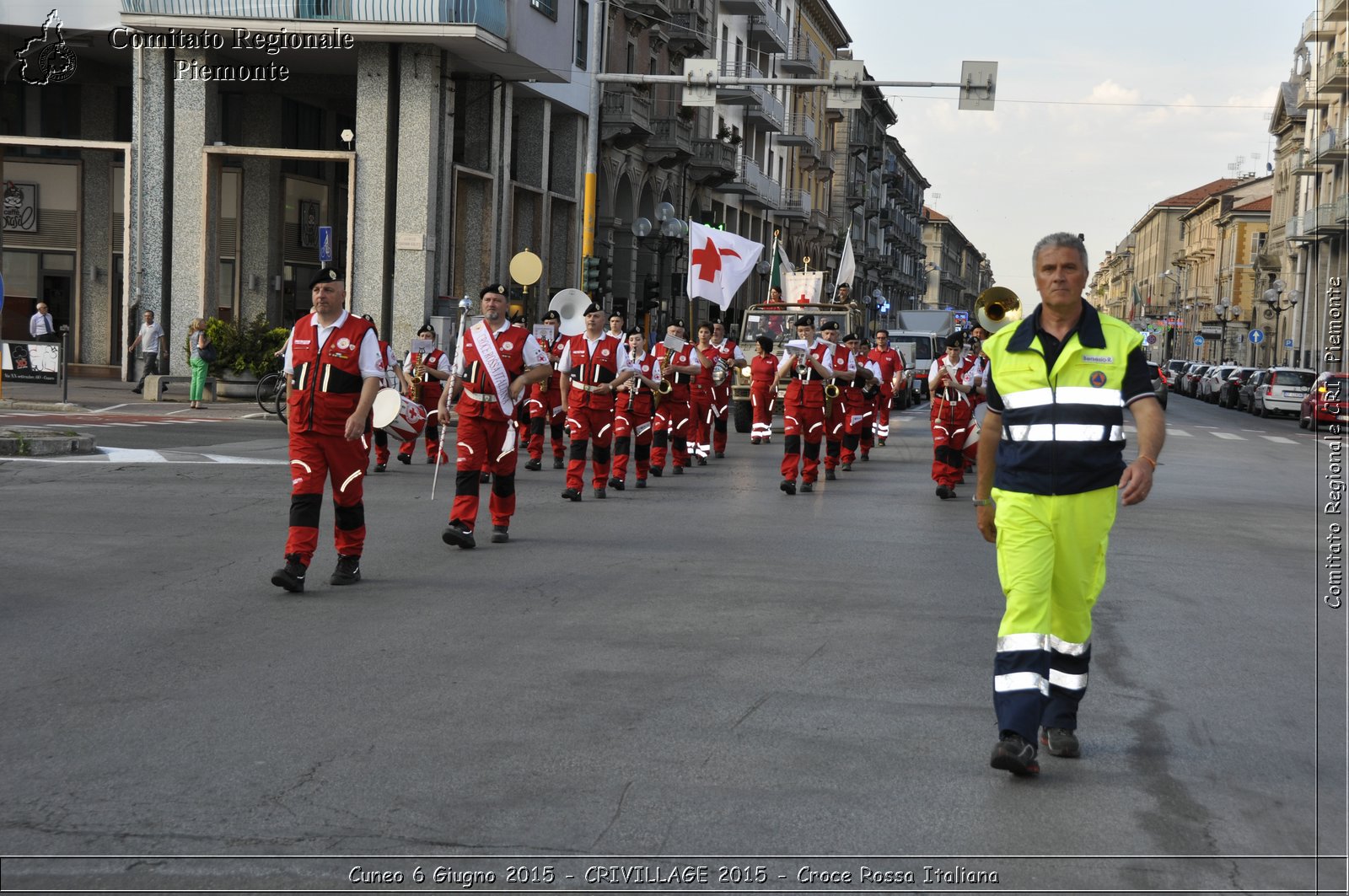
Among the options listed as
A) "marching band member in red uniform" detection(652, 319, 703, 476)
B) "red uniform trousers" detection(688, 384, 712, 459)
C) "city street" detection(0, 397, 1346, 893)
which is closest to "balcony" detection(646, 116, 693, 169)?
"red uniform trousers" detection(688, 384, 712, 459)

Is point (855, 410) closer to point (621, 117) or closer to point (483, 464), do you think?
point (483, 464)

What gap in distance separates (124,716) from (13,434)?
1263 cm

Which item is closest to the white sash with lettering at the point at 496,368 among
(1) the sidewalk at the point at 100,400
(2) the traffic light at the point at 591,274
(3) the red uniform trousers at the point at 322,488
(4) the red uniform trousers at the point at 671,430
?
(3) the red uniform trousers at the point at 322,488

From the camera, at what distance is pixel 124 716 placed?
5.90m

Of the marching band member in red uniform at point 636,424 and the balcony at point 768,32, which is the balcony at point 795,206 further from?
the marching band member in red uniform at point 636,424

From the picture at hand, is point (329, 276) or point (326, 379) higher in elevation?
point (329, 276)

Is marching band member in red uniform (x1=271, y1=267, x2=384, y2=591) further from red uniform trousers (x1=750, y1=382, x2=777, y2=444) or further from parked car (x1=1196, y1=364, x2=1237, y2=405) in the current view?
parked car (x1=1196, y1=364, x2=1237, y2=405)

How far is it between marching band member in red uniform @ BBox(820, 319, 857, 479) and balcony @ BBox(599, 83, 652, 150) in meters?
22.4

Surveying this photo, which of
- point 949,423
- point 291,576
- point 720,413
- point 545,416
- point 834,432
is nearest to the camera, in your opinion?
point 291,576

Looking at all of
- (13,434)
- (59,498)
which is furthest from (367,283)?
(59,498)

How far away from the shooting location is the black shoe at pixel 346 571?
9.32 metres

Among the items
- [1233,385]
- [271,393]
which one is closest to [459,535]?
[271,393]

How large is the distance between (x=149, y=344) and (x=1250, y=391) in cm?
3551

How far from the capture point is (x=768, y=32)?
60.0 metres
